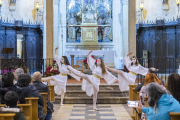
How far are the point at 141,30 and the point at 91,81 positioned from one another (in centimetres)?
903

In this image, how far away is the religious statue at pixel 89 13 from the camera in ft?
45.0

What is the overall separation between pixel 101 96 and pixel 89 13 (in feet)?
23.0

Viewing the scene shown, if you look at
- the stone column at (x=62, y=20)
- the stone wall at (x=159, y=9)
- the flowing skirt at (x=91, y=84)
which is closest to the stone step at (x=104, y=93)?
the flowing skirt at (x=91, y=84)

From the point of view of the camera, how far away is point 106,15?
14297mm

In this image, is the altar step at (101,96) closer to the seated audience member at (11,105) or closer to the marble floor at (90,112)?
the marble floor at (90,112)

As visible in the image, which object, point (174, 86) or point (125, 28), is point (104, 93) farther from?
point (125, 28)

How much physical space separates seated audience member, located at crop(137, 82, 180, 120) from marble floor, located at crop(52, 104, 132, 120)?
8.96ft

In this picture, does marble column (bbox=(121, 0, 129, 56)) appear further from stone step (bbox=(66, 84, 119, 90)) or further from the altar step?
the altar step

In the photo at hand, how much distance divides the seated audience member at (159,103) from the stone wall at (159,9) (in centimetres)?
1228

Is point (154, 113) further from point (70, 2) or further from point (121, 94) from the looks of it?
point (70, 2)

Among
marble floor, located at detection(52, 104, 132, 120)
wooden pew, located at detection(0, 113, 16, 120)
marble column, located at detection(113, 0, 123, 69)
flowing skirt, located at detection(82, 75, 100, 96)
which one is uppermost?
marble column, located at detection(113, 0, 123, 69)

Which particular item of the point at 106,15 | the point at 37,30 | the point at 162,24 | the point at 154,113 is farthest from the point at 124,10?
the point at 154,113

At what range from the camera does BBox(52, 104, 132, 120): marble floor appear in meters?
5.68

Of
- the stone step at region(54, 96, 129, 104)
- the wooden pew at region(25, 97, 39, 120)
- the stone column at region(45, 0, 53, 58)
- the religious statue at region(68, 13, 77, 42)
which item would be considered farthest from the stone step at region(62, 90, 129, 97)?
the religious statue at region(68, 13, 77, 42)
